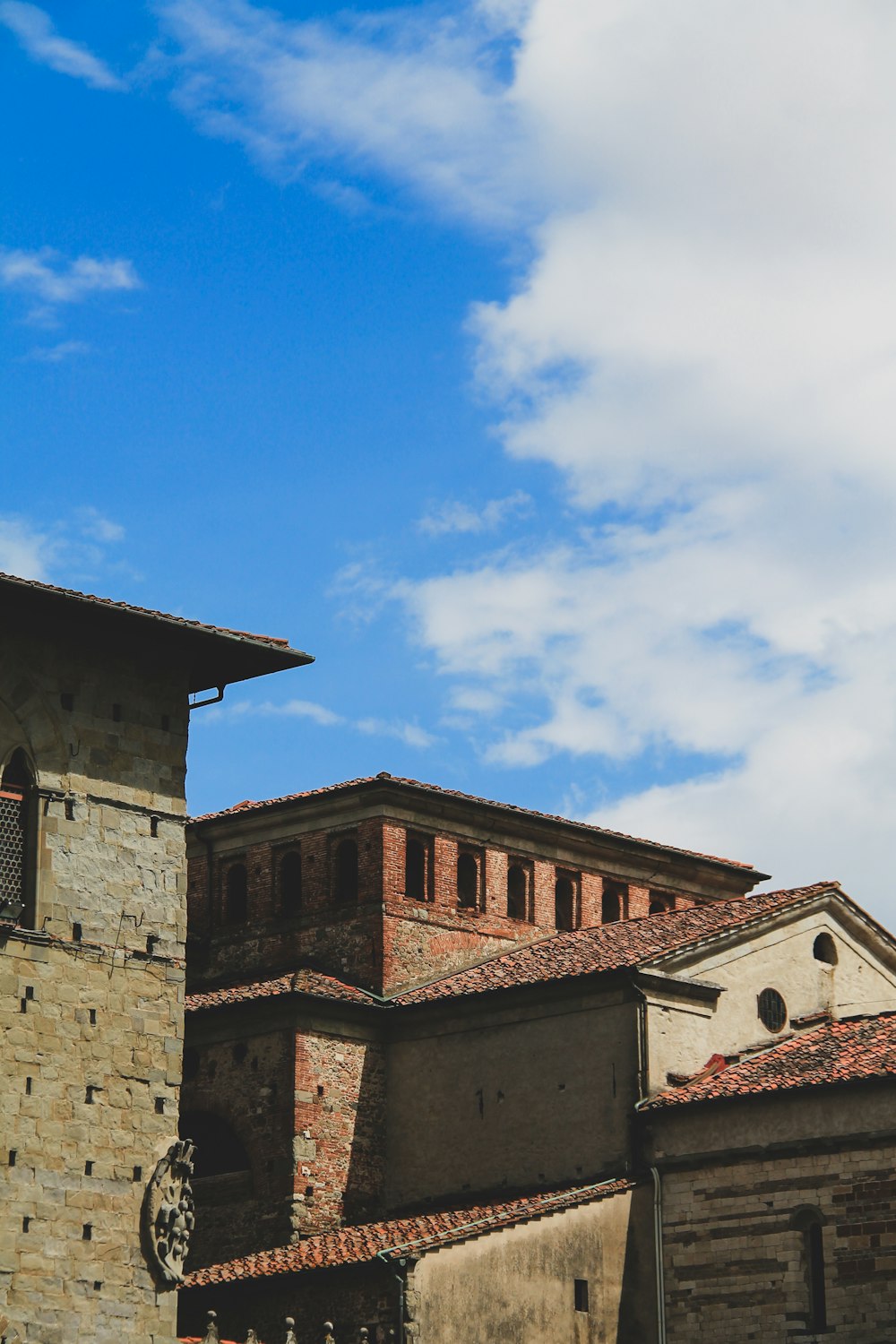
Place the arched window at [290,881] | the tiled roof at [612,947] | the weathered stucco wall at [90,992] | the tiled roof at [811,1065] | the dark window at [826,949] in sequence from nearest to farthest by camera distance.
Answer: the weathered stucco wall at [90,992] < the tiled roof at [811,1065] < the tiled roof at [612,947] < the dark window at [826,949] < the arched window at [290,881]

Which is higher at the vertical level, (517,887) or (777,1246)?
(517,887)

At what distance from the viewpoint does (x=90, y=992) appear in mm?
23297

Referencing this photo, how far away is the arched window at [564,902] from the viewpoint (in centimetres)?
3669

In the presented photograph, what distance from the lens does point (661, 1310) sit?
29.3 metres

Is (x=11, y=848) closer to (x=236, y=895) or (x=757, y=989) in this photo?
(x=757, y=989)

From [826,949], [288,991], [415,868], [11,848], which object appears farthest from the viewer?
[415,868]

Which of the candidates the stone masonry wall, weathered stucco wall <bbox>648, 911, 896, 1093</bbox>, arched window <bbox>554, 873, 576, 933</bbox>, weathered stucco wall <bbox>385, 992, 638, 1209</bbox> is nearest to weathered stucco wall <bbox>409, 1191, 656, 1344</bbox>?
the stone masonry wall

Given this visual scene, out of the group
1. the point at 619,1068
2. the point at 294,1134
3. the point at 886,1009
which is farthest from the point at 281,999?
the point at 886,1009

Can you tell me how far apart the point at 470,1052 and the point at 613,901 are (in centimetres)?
558

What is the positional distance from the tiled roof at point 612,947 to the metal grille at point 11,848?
10.0 m

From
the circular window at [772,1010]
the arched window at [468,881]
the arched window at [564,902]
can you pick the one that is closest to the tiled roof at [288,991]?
the arched window at [468,881]

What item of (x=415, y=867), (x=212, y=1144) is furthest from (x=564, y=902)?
(x=212, y=1144)

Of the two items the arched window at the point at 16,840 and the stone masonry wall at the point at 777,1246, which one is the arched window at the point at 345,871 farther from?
the arched window at the point at 16,840

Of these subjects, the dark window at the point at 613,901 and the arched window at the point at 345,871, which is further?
the dark window at the point at 613,901
